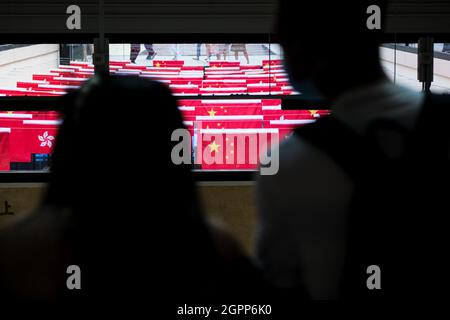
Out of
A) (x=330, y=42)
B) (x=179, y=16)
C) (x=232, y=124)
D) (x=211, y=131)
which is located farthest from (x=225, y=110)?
(x=330, y=42)

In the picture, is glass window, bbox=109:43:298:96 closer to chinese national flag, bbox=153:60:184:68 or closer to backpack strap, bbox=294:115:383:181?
chinese national flag, bbox=153:60:184:68

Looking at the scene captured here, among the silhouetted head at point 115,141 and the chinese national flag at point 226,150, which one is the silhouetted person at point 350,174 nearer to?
the silhouetted head at point 115,141

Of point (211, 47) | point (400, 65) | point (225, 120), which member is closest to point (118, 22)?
point (211, 47)

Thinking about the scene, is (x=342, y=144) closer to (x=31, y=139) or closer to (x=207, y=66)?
(x=31, y=139)

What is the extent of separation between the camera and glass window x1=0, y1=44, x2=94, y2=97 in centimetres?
189

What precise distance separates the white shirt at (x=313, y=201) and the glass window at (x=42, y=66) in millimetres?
1252

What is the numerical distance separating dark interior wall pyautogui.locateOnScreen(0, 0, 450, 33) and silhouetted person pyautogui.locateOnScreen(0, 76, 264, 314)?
4.14ft

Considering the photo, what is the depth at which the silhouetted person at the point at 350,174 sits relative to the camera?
50cm

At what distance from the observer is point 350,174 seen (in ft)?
1.69

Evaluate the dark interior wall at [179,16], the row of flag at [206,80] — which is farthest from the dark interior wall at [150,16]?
the row of flag at [206,80]

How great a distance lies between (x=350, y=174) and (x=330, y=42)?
0.34 feet
